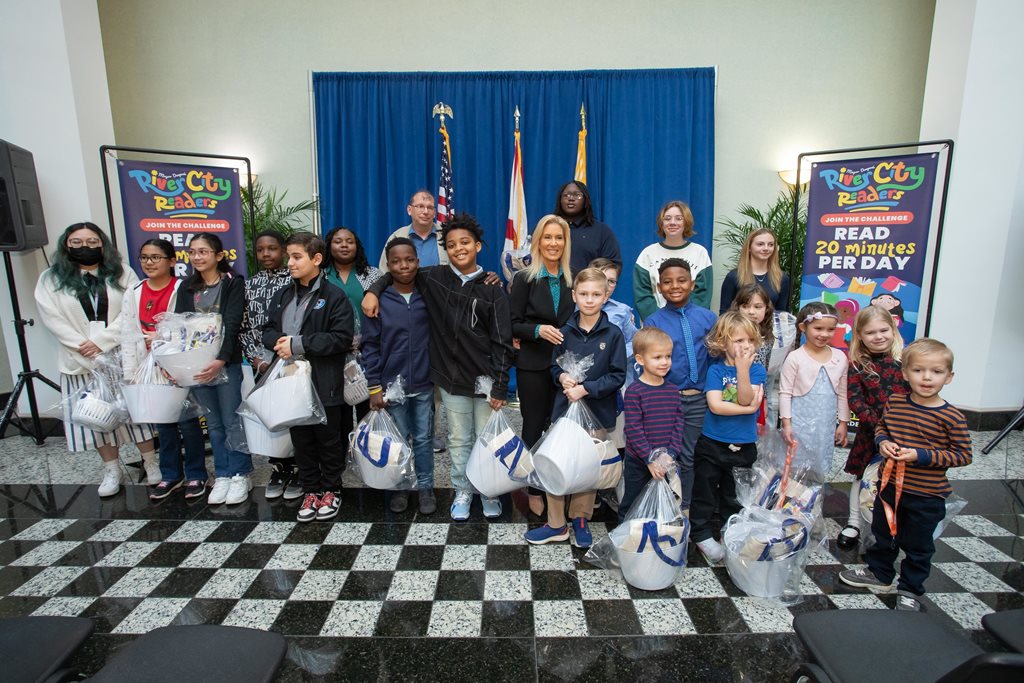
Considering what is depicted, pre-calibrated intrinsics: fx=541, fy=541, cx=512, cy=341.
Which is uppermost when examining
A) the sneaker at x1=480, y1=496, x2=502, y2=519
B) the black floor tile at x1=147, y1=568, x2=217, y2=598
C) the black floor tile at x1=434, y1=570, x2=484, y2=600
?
the sneaker at x1=480, y1=496, x2=502, y2=519

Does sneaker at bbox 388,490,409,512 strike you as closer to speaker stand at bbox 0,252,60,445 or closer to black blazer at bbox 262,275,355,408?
black blazer at bbox 262,275,355,408

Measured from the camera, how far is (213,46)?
5195 mm

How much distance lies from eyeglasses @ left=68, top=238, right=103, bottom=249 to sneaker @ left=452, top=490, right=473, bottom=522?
2526mm

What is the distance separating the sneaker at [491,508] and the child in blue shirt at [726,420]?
0.98 metres

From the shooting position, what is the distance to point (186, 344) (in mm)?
2787

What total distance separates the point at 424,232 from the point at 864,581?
304 cm

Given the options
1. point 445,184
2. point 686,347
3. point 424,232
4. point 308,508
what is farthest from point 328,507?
point 445,184

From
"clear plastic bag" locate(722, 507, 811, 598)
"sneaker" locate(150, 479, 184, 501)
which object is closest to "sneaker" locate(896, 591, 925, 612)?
"clear plastic bag" locate(722, 507, 811, 598)

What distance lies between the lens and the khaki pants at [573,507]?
259cm

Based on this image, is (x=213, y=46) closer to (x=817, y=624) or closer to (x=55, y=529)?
(x=55, y=529)

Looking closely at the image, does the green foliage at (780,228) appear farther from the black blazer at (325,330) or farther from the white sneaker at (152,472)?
the white sneaker at (152,472)

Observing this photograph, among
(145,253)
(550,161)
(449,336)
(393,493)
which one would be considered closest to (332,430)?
(393,493)

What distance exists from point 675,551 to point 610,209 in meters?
3.74

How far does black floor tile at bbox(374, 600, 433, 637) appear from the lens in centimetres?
200
